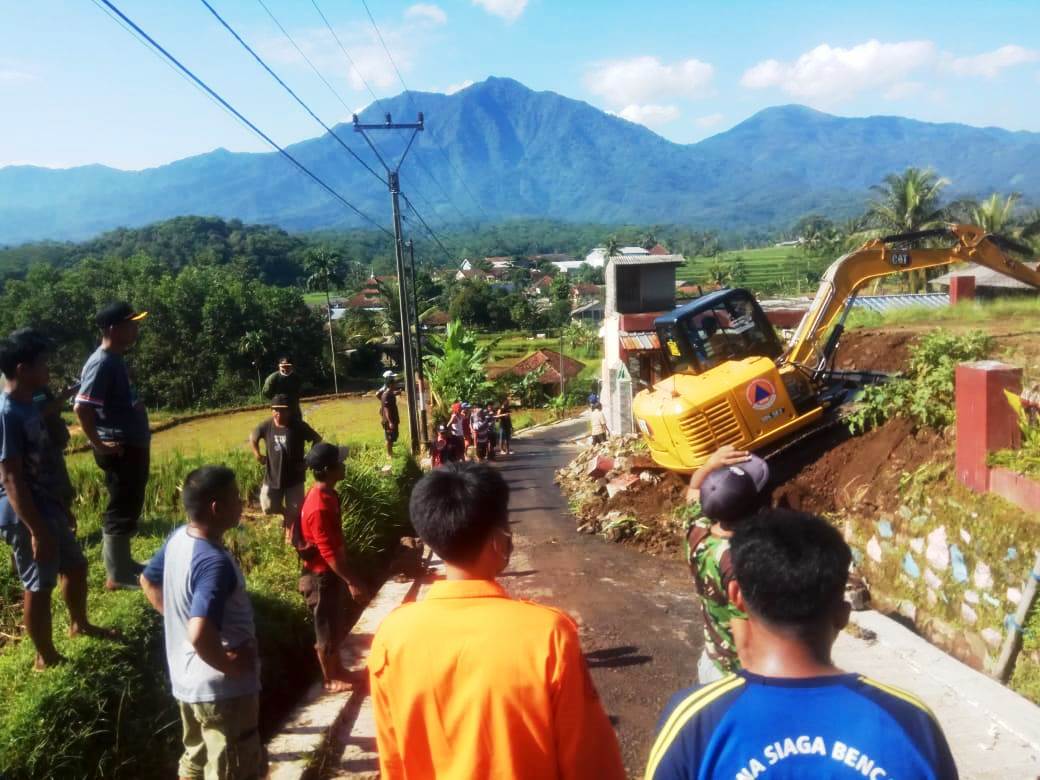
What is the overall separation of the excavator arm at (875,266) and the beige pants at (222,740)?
860 cm

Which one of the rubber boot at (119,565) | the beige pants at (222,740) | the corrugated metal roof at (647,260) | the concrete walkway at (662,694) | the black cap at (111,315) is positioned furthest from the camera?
the corrugated metal roof at (647,260)

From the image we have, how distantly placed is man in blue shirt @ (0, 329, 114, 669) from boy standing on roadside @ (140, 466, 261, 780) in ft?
3.63

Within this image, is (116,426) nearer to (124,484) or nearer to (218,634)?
(124,484)

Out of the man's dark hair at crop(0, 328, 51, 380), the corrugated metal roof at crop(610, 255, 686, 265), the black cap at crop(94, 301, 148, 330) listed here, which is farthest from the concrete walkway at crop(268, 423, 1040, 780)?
the corrugated metal roof at crop(610, 255, 686, 265)

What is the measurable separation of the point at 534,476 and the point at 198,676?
42.9 feet

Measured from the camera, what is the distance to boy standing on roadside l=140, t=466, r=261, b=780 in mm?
3254

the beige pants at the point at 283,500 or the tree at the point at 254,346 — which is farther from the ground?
the beige pants at the point at 283,500

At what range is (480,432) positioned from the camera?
18.5 m

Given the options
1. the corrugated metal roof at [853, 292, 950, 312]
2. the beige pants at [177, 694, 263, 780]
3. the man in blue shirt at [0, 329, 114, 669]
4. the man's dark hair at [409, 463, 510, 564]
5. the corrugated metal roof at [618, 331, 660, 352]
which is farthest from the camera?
the corrugated metal roof at [853, 292, 950, 312]

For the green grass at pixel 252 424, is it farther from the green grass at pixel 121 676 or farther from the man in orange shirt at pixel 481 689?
the man in orange shirt at pixel 481 689

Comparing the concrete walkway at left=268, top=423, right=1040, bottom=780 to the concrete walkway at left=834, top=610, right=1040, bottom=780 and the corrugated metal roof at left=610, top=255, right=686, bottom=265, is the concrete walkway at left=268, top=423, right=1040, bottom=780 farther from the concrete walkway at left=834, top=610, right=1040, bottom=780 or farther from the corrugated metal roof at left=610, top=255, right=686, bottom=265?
the corrugated metal roof at left=610, top=255, right=686, bottom=265

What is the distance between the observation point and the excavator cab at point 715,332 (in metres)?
10.6

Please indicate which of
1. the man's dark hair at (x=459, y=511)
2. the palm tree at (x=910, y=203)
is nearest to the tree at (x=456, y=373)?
the palm tree at (x=910, y=203)

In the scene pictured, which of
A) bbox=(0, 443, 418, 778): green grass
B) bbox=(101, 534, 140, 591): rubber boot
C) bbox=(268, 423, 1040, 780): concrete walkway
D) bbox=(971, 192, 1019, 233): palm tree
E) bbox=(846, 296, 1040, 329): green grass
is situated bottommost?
bbox=(268, 423, 1040, 780): concrete walkway
